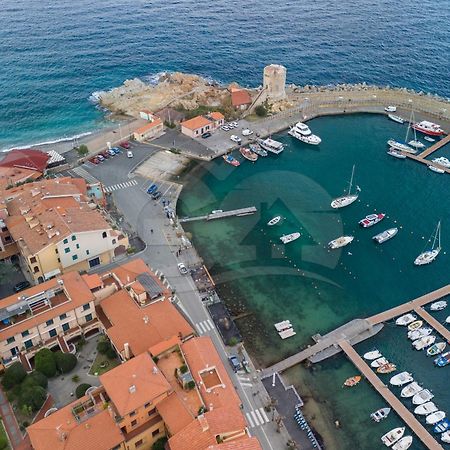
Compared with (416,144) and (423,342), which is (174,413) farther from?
(416,144)

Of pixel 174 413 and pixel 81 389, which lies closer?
pixel 174 413

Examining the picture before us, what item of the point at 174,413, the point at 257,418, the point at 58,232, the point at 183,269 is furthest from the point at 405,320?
the point at 58,232

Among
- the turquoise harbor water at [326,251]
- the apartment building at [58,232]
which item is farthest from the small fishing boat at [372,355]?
the apartment building at [58,232]

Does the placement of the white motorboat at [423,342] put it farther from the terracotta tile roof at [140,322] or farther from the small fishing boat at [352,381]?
the terracotta tile roof at [140,322]

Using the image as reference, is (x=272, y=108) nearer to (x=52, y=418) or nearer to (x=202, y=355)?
(x=202, y=355)

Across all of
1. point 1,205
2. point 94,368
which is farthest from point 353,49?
point 94,368

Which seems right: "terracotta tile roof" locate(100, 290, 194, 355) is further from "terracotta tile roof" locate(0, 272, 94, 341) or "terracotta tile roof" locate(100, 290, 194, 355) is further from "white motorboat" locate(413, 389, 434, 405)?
"white motorboat" locate(413, 389, 434, 405)
